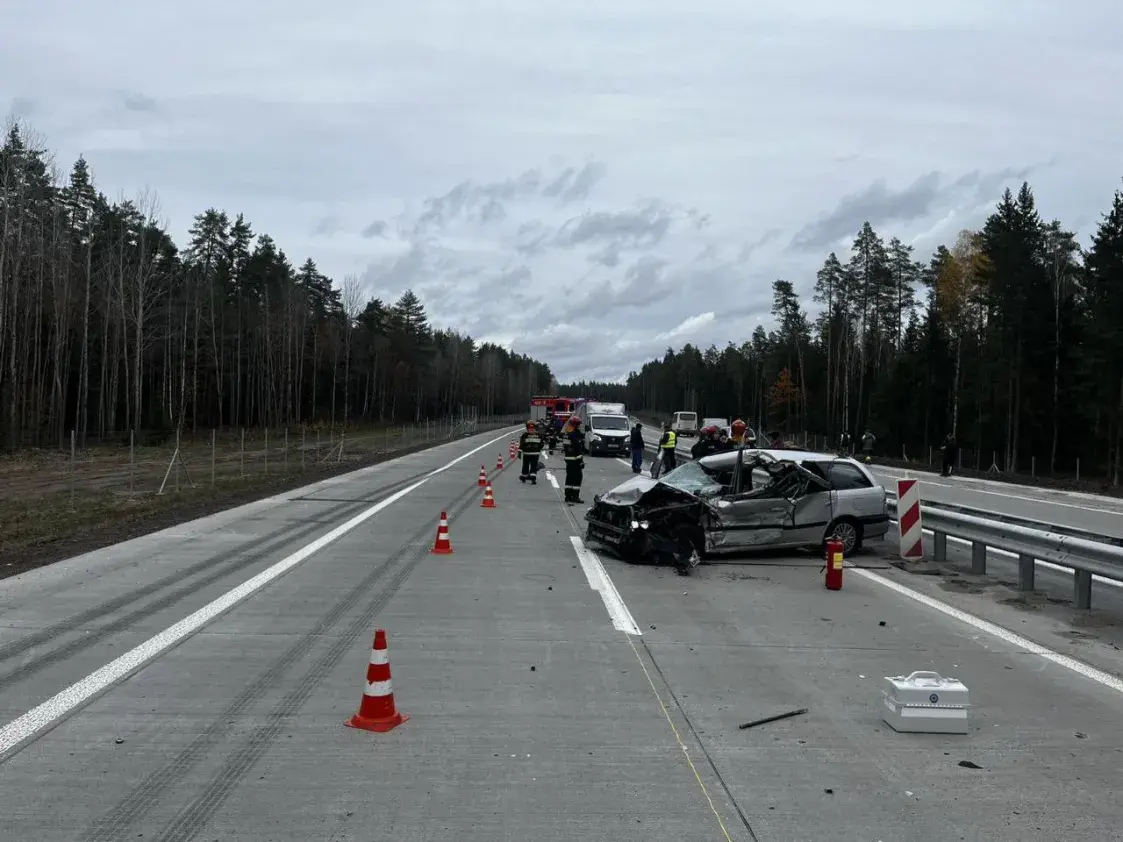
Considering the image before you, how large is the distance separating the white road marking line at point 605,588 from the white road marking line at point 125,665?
11.7ft

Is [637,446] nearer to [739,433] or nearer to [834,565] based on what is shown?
[739,433]

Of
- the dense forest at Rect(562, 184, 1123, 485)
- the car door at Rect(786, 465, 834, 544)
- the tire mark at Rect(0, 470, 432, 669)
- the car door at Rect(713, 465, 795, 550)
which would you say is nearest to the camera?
the tire mark at Rect(0, 470, 432, 669)

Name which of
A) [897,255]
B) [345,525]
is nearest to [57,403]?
[345,525]

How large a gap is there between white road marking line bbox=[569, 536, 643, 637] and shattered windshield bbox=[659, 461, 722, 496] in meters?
1.47

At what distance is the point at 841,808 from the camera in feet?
14.6

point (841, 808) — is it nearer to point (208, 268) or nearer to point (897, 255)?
point (897, 255)

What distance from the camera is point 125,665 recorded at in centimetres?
673

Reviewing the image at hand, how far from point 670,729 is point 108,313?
6185 centimetres

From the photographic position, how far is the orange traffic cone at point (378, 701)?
5457 millimetres

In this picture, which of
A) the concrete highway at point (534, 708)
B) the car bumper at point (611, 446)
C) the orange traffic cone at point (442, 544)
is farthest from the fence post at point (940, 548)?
the car bumper at point (611, 446)

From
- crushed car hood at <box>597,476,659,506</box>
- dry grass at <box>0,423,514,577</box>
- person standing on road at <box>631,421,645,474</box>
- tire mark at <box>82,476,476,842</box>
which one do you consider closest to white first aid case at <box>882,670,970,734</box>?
tire mark at <box>82,476,476,842</box>

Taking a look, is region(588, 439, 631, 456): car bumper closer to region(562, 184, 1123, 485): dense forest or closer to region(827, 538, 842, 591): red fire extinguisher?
region(562, 184, 1123, 485): dense forest

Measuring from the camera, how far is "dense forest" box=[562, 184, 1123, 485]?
50.2m

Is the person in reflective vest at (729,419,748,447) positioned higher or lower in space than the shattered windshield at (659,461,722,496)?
higher
